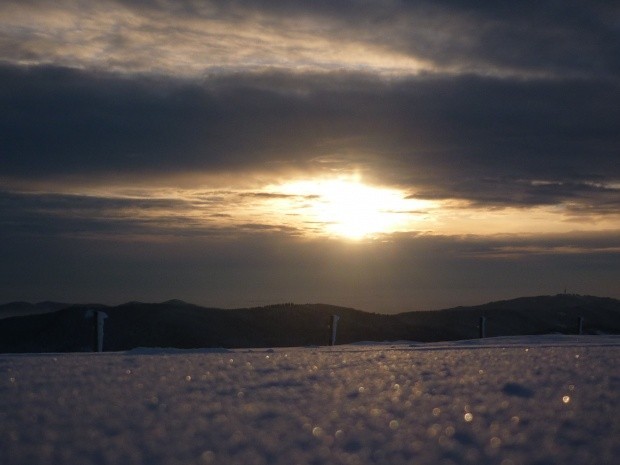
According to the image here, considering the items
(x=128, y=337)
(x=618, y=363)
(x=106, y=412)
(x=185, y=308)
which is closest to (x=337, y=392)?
(x=106, y=412)

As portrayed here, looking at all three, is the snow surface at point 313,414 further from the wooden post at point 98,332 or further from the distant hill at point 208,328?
the distant hill at point 208,328

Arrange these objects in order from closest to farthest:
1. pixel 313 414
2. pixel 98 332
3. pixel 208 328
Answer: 1. pixel 313 414
2. pixel 98 332
3. pixel 208 328

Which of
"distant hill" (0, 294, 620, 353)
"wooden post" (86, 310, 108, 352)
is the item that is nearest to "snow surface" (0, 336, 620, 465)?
"wooden post" (86, 310, 108, 352)

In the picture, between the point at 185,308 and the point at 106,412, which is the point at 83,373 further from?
the point at 185,308

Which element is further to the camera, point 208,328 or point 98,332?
point 208,328

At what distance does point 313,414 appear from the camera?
290 centimetres

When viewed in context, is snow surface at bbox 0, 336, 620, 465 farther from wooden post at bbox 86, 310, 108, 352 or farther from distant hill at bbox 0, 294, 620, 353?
distant hill at bbox 0, 294, 620, 353

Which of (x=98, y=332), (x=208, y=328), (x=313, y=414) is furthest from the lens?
(x=208, y=328)

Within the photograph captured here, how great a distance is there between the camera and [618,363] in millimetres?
4301

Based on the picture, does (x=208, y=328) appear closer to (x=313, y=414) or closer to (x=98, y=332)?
(x=98, y=332)

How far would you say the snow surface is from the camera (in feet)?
7.61

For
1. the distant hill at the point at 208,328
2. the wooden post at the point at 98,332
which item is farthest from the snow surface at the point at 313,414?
the distant hill at the point at 208,328

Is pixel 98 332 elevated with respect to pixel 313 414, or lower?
lower

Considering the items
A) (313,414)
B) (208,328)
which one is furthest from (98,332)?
(208,328)
